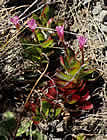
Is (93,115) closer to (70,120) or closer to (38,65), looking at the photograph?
(70,120)

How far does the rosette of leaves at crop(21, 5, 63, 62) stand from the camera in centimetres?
208

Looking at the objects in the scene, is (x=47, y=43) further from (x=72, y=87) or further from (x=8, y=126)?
(x=8, y=126)

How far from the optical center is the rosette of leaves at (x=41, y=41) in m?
2.08

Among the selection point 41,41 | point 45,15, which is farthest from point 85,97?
point 45,15

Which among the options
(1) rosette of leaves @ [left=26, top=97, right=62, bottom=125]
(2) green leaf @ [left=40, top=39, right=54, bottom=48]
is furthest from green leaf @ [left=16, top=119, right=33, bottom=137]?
(2) green leaf @ [left=40, top=39, right=54, bottom=48]

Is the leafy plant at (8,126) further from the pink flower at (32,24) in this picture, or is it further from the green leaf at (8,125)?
the pink flower at (32,24)

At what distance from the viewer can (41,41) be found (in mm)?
2139

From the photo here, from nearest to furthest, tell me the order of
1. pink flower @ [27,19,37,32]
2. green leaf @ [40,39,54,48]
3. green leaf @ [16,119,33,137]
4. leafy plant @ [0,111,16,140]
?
leafy plant @ [0,111,16,140] → green leaf @ [16,119,33,137] → pink flower @ [27,19,37,32] → green leaf @ [40,39,54,48]

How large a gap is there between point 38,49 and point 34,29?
197 mm

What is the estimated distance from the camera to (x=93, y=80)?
6.41 feet

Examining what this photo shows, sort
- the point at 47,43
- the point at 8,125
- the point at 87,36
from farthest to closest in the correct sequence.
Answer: the point at 87,36
the point at 47,43
the point at 8,125

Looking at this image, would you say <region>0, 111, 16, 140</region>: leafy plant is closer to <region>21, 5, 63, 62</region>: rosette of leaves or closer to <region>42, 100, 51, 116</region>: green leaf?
<region>42, 100, 51, 116</region>: green leaf

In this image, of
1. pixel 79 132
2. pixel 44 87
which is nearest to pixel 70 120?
pixel 79 132

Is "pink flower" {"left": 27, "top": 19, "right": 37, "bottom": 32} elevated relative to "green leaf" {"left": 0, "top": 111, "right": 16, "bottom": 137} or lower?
elevated
